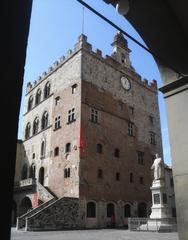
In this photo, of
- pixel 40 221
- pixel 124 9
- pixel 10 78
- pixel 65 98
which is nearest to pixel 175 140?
pixel 124 9

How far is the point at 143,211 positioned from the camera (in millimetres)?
27953

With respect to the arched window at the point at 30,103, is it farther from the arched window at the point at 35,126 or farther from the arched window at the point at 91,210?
the arched window at the point at 91,210

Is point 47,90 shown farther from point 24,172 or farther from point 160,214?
point 160,214

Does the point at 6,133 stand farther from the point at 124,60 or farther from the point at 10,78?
the point at 124,60

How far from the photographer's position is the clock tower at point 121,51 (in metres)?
32.9

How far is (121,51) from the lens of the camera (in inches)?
1345

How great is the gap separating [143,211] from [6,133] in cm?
2841

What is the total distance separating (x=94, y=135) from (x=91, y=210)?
259 inches

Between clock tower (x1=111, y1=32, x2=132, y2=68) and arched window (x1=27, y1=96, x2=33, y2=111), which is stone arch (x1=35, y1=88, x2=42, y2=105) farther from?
clock tower (x1=111, y1=32, x2=132, y2=68)

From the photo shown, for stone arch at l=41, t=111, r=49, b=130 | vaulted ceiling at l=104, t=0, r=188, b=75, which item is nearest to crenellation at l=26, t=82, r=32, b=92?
stone arch at l=41, t=111, r=49, b=130

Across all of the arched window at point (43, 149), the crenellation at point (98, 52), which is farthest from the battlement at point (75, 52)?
the arched window at point (43, 149)

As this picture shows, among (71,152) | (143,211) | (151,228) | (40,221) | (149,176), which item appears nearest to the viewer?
(151,228)

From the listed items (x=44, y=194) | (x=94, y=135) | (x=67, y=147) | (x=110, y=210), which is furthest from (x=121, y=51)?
(x=44, y=194)

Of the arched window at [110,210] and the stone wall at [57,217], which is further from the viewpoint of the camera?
the arched window at [110,210]
